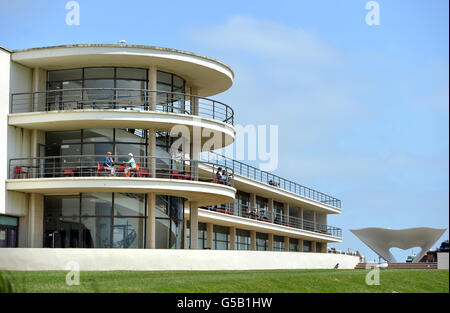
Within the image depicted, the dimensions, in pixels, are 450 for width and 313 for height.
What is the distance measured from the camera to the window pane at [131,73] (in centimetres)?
3444

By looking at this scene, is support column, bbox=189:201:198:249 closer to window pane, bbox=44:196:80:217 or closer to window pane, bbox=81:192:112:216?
window pane, bbox=81:192:112:216

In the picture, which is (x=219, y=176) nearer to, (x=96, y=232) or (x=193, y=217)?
(x=193, y=217)

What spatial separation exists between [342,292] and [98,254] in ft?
42.5

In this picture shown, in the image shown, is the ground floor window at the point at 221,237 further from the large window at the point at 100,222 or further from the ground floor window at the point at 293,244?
the large window at the point at 100,222

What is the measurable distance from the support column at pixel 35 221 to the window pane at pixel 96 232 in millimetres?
2280

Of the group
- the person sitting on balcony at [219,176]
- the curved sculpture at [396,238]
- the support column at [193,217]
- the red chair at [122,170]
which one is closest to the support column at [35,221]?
the red chair at [122,170]

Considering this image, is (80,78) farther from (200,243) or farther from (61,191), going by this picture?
(200,243)

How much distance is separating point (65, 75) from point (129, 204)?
6.63 meters

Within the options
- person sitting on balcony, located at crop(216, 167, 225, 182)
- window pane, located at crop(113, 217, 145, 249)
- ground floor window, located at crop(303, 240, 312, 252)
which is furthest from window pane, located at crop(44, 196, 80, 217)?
ground floor window, located at crop(303, 240, 312, 252)

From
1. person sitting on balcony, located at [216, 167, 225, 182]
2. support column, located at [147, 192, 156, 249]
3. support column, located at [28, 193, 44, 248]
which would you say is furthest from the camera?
person sitting on balcony, located at [216, 167, 225, 182]

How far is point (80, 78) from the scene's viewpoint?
34.4m

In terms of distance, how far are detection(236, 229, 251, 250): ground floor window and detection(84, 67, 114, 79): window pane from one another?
21366mm

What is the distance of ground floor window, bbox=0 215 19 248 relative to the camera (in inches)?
1308

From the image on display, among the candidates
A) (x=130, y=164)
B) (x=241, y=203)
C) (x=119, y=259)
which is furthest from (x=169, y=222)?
(x=241, y=203)
